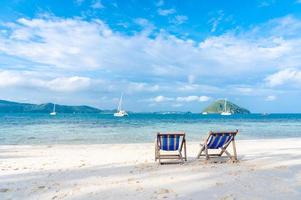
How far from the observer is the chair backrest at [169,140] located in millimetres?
8875

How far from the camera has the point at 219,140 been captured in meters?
9.29

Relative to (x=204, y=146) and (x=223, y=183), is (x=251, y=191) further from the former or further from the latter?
(x=204, y=146)

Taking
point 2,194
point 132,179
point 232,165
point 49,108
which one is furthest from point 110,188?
point 49,108

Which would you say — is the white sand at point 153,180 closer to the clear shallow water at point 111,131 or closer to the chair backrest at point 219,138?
the chair backrest at point 219,138

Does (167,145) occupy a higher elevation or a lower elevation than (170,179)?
higher

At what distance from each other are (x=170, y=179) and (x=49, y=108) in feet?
617

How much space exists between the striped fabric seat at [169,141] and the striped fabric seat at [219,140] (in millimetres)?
1083

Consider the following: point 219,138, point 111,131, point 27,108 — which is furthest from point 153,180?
point 27,108

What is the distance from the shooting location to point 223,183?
6.35 m

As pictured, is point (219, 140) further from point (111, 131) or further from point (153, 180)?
point (111, 131)

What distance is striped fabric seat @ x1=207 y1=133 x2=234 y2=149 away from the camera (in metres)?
9.05

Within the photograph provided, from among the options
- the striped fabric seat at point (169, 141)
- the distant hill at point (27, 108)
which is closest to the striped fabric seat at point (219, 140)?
the striped fabric seat at point (169, 141)

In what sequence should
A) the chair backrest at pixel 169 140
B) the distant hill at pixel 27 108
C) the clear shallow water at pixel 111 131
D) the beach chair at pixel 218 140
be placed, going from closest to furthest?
the chair backrest at pixel 169 140, the beach chair at pixel 218 140, the clear shallow water at pixel 111 131, the distant hill at pixel 27 108

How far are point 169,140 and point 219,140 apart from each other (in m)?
1.65
